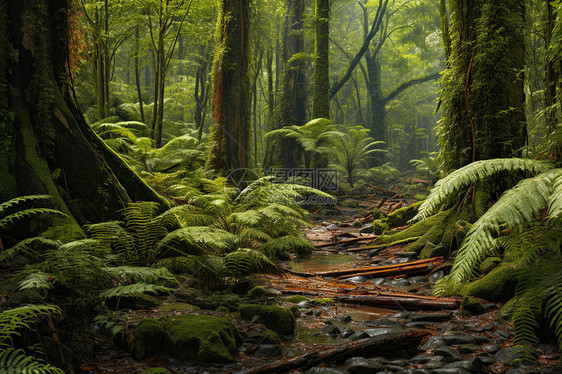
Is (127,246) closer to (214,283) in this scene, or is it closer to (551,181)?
(214,283)

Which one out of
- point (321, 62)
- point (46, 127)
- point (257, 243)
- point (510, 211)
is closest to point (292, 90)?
point (321, 62)

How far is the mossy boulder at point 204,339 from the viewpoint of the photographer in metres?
2.39

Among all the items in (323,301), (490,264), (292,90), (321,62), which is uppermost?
(321,62)

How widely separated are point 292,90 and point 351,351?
14.2 meters

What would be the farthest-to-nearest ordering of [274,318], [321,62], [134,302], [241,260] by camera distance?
[321,62] → [241,260] → [134,302] → [274,318]

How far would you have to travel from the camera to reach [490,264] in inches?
141

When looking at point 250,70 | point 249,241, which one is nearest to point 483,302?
point 249,241

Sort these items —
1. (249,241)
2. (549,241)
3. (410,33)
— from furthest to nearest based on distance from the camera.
Result: (410,33)
(249,241)
(549,241)

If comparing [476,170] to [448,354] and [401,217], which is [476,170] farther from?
[401,217]

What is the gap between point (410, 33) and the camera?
27578 millimetres

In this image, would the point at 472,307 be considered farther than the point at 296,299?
No

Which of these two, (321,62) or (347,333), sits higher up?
(321,62)

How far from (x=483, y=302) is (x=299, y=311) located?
4.92ft

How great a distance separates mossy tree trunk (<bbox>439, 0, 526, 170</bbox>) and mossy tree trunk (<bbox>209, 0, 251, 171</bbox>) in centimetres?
455
